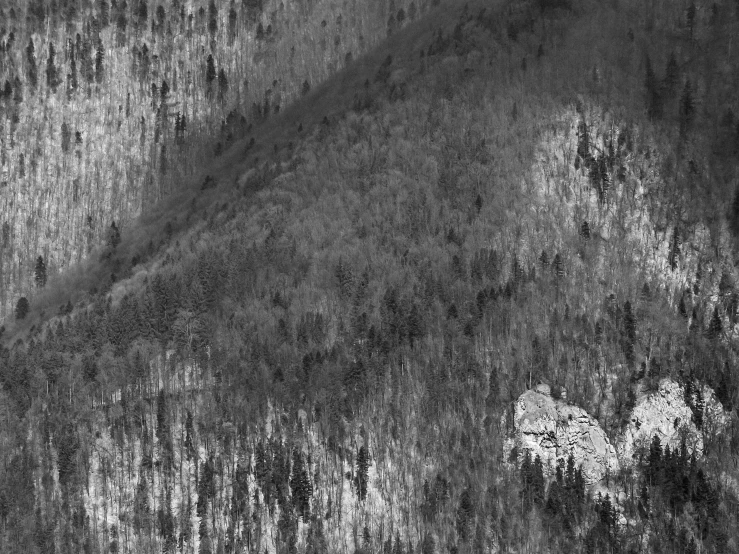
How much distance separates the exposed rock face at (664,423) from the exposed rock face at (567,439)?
3418 millimetres

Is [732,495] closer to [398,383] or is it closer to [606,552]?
[606,552]

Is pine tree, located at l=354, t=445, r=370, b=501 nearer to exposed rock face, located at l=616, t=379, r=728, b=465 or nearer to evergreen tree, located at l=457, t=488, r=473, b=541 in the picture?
evergreen tree, located at l=457, t=488, r=473, b=541

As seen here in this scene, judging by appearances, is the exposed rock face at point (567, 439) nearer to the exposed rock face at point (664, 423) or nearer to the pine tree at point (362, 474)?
the exposed rock face at point (664, 423)

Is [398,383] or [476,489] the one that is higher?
[398,383]

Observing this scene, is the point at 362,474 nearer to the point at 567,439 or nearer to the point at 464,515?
the point at 464,515

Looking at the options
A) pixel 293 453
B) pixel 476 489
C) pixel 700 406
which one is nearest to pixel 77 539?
pixel 293 453

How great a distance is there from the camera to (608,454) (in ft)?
618

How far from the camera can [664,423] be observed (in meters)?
191

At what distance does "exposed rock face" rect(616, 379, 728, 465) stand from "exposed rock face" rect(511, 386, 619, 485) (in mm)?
3418

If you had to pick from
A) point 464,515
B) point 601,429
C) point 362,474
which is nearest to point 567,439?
point 601,429

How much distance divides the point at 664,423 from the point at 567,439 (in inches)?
632

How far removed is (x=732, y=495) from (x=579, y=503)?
77.0 feet

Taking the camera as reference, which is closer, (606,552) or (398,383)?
(606,552)

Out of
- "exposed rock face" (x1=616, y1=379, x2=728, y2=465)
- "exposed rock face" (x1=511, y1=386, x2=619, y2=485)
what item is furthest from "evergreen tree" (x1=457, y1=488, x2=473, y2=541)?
"exposed rock face" (x1=616, y1=379, x2=728, y2=465)
